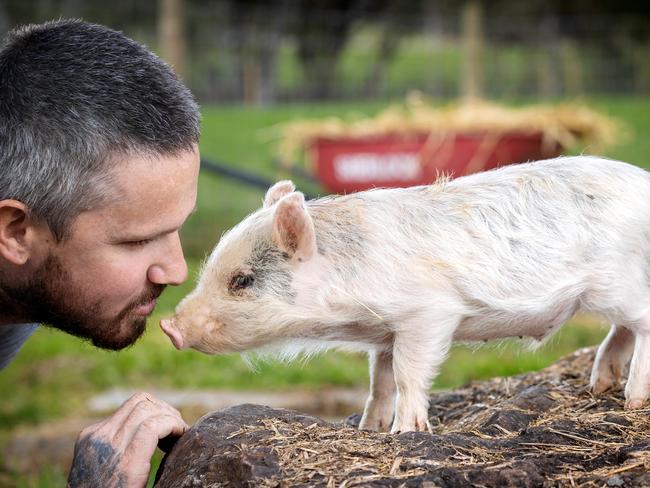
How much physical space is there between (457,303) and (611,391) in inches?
29.1

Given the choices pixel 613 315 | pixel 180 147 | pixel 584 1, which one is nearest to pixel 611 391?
pixel 613 315

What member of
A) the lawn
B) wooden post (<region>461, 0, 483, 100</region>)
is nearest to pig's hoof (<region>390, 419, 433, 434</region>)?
the lawn

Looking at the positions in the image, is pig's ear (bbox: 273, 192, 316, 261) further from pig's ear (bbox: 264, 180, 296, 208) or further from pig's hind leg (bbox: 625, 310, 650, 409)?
pig's hind leg (bbox: 625, 310, 650, 409)

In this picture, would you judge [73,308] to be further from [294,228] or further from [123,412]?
[294,228]

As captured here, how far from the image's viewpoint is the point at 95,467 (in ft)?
10.1

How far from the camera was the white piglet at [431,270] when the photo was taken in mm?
3146

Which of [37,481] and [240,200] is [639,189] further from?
[240,200]

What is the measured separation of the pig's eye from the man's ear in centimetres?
64

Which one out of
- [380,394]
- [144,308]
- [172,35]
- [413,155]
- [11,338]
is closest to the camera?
[144,308]

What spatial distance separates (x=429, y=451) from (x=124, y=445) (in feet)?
3.09

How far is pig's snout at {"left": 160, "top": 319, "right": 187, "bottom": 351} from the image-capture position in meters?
3.22

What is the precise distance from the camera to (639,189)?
3.31 meters

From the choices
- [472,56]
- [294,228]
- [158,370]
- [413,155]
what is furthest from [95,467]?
[472,56]

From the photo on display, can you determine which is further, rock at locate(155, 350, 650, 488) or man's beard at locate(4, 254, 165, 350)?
man's beard at locate(4, 254, 165, 350)
